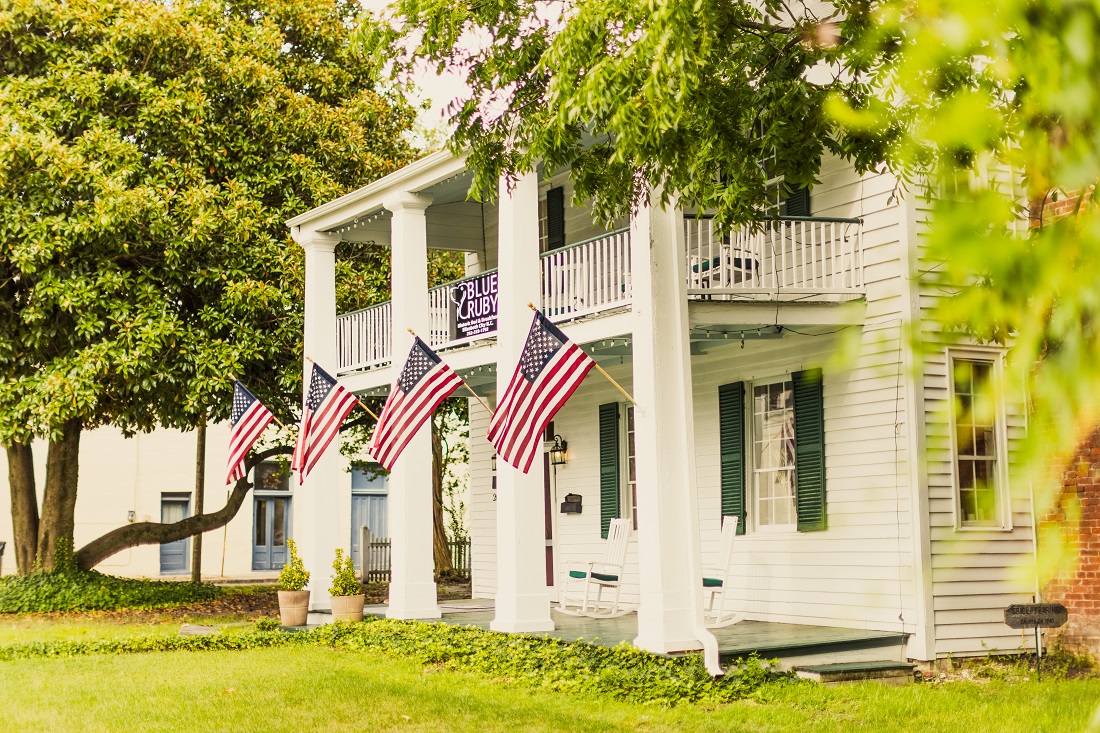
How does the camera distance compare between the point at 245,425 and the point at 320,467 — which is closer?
the point at 245,425

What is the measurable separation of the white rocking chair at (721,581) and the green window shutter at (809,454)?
776 millimetres

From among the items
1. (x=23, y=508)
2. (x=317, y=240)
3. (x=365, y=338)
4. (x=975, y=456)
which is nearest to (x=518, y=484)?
(x=975, y=456)

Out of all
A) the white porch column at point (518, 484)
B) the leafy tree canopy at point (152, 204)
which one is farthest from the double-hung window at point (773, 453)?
the leafy tree canopy at point (152, 204)

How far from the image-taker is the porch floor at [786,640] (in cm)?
→ 1123

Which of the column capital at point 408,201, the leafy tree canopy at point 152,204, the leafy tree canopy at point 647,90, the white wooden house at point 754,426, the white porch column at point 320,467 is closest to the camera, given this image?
the leafy tree canopy at point 647,90

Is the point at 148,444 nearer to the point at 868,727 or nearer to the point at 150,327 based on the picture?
the point at 150,327

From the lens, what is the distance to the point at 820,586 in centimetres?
1298

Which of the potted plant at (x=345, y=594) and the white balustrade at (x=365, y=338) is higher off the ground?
the white balustrade at (x=365, y=338)

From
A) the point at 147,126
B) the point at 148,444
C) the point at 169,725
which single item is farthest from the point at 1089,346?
the point at 148,444

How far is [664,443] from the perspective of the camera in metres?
11.3

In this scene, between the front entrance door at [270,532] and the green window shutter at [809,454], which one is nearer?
the green window shutter at [809,454]

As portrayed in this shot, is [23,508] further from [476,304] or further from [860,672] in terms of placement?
[860,672]

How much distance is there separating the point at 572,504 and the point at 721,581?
14.8 ft

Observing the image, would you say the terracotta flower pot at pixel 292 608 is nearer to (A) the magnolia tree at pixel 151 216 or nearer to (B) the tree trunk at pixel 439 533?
(A) the magnolia tree at pixel 151 216
